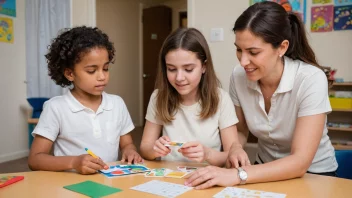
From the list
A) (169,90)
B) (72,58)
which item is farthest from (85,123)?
(169,90)

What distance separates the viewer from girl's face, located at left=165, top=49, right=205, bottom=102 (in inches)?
56.5

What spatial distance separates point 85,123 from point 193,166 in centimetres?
57

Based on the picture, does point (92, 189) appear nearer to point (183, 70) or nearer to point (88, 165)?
point (88, 165)

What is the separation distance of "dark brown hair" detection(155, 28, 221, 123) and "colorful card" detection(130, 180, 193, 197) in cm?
49

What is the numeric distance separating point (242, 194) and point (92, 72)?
91 cm

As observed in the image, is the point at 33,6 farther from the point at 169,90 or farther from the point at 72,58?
the point at 169,90

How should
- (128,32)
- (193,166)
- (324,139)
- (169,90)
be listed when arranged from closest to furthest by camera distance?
(193,166) < (324,139) < (169,90) < (128,32)

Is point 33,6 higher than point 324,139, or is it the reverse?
point 33,6

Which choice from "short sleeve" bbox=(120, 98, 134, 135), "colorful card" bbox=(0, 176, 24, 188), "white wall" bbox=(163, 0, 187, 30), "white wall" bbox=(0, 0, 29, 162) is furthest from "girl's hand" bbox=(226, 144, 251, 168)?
"white wall" bbox=(163, 0, 187, 30)

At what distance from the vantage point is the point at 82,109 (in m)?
1.54

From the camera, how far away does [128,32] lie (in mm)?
6332

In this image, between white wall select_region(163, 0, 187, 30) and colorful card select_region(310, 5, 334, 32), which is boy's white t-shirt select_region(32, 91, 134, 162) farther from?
white wall select_region(163, 0, 187, 30)

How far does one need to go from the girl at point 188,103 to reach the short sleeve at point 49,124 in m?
0.41

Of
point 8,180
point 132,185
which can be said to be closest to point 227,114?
point 132,185
